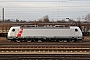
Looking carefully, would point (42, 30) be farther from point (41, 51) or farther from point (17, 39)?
point (41, 51)

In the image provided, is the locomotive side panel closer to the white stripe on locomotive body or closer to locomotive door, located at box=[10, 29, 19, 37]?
the white stripe on locomotive body

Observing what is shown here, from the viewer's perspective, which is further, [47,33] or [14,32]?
[14,32]

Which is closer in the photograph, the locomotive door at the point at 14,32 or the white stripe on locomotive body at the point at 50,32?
the white stripe on locomotive body at the point at 50,32

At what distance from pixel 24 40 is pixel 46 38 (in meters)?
3.21

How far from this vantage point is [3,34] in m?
34.2

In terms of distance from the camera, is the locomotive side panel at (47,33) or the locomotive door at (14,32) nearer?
the locomotive side panel at (47,33)

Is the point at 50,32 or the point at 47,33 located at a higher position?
the point at 50,32

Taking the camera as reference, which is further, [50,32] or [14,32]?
[14,32]

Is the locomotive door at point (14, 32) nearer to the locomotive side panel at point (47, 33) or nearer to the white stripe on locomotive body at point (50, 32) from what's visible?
the white stripe on locomotive body at point (50, 32)

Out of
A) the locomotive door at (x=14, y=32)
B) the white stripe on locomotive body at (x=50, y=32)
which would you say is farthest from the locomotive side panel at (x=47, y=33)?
the locomotive door at (x=14, y=32)

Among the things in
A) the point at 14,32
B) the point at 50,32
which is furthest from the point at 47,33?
the point at 14,32

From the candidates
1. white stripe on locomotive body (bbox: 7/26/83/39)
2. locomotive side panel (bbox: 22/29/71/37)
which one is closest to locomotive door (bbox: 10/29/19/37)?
white stripe on locomotive body (bbox: 7/26/83/39)

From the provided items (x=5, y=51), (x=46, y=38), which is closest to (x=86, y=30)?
(x=46, y=38)

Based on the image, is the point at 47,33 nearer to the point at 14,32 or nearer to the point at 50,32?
the point at 50,32
